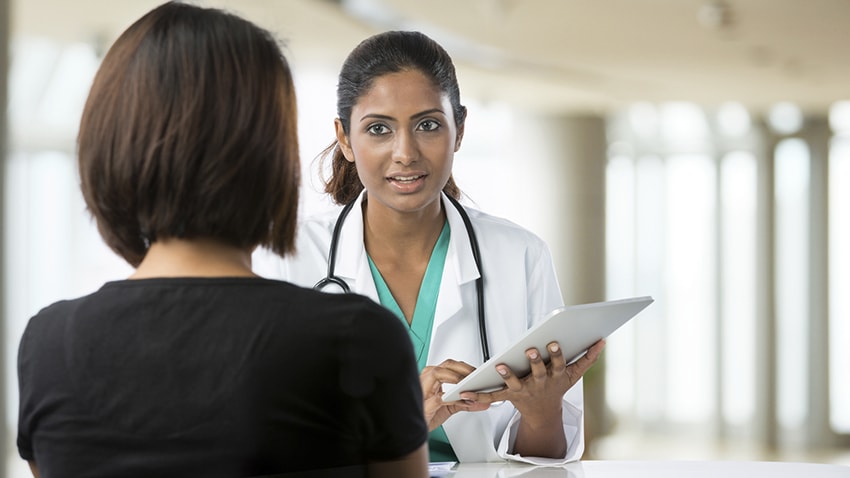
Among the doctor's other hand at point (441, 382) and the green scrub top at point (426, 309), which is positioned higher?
the green scrub top at point (426, 309)

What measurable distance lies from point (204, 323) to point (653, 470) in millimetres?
999

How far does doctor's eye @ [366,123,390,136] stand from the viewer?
1.92 metres

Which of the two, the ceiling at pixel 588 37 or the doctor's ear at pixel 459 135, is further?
the ceiling at pixel 588 37

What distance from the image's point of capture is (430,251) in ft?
6.64

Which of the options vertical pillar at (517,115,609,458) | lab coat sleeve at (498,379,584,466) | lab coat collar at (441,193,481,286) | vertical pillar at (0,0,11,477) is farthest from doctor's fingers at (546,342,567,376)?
vertical pillar at (517,115,609,458)

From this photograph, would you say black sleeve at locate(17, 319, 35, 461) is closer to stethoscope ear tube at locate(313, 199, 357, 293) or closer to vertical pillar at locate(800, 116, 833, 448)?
stethoscope ear tube at locate(313, 199, 357, 293)

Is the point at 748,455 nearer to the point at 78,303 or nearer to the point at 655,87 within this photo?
the point at 655,87

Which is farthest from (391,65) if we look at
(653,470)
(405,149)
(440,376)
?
(653,470)

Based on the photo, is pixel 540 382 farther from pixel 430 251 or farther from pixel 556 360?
pixel 430 251

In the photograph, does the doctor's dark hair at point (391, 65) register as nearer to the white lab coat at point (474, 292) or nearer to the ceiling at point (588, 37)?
the white lab coat at point (474, 292)

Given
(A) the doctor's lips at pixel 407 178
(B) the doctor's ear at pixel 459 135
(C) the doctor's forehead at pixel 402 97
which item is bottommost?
(A) the doctor's lips at pixel 407 178

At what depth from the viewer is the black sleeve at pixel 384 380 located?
1.02 m

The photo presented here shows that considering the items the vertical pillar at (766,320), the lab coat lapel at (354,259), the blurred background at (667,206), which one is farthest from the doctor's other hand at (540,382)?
the vertical pillar at (766,320)

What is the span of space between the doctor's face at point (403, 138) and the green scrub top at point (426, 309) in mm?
133
